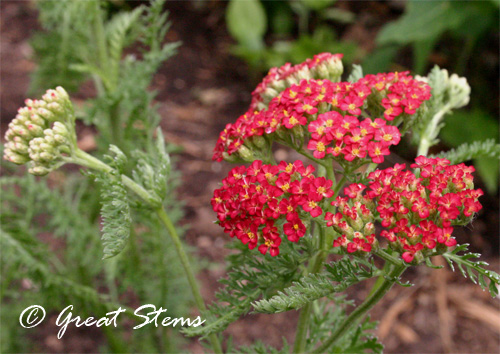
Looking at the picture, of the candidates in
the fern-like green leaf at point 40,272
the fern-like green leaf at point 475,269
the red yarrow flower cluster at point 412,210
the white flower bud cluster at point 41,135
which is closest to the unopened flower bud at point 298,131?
the red yarrow flower cluster at point 412,210

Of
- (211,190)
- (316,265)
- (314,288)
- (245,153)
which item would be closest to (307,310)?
(316,265)

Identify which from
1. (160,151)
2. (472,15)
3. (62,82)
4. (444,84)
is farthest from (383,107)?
(472,15)

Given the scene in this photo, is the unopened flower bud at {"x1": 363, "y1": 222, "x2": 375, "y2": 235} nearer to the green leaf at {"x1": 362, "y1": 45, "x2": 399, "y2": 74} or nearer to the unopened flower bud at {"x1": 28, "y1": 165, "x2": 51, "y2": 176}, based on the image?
the unopened flower bud at {"x1": 28, "y1": 165, "x2": 51, "y2": 176}

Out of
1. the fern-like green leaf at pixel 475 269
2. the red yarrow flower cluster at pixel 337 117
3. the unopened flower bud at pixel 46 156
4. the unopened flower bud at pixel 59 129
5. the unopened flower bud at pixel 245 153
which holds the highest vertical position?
the red yarrow flower cluster at pixel 337 117

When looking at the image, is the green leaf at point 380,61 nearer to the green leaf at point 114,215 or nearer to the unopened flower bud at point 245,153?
the unopened flower bud at point 245,153

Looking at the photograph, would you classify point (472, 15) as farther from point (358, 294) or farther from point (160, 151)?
point (160, 151)

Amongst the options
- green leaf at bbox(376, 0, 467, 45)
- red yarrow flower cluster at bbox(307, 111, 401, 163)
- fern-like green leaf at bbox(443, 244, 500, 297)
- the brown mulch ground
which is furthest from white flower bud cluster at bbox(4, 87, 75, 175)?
green leaf at bbox(376, 0, 467, 45)

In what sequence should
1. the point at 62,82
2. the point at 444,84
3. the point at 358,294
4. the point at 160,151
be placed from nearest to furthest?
the point at 160,151, the point at 444,84, the point at 62,82, the point at 358,294

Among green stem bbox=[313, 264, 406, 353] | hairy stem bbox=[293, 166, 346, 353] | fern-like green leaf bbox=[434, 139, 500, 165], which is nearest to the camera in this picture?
green stem bbox=[313, 264, 406, 353]
